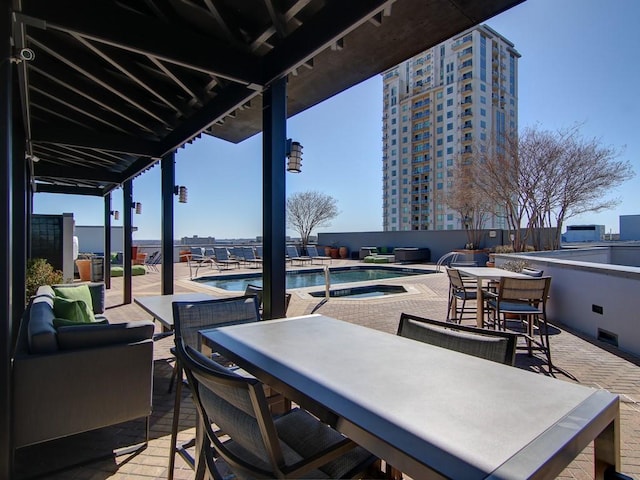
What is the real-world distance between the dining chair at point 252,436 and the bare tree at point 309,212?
66.2 feet

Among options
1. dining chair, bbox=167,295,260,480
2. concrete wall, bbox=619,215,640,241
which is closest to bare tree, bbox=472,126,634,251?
dining chair, bbox=167,295,260,480

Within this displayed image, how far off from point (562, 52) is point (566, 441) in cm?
1029

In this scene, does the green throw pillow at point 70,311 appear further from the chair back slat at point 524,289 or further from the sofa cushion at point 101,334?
the chair back slat at point 524,289

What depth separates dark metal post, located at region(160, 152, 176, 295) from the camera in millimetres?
4754

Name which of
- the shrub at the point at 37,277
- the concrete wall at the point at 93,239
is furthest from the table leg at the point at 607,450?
the concrete wall at the point at 93,239

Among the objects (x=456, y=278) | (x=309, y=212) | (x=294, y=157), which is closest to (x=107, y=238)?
(x=294, y=157)

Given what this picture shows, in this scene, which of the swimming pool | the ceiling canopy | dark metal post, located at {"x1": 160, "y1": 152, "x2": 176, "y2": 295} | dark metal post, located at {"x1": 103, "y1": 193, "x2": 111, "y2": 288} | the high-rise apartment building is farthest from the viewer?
the high-rise apartment building

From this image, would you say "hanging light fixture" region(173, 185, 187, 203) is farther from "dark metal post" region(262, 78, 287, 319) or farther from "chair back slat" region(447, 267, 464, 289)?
"chair back slat" region(447, 267, 464, 289)

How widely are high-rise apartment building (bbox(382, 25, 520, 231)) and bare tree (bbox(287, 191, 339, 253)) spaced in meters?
18.5

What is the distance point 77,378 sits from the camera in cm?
194

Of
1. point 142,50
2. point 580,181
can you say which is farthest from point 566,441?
point 580,181

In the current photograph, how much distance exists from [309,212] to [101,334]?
1963 centimetres

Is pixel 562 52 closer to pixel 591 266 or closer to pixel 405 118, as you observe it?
pixel 591 266

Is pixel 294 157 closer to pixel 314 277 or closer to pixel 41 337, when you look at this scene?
pixel 41 337
